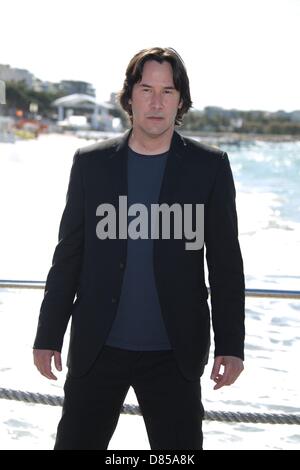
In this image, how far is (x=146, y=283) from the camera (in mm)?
2082

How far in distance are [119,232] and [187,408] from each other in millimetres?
471

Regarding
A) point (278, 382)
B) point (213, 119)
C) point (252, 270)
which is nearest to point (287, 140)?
point (213, 119)

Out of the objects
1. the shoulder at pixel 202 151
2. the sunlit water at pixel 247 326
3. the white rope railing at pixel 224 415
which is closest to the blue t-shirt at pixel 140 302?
the shoulder at pixel 202 151

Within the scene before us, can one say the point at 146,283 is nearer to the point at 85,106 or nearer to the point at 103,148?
the point at 103,148

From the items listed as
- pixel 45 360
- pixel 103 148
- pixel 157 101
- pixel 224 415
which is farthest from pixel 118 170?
pixel 224 415

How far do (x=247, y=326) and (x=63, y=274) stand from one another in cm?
921

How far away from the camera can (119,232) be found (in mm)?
2102

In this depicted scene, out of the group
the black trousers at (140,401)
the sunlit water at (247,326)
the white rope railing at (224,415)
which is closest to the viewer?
the black trousers at (140,401)

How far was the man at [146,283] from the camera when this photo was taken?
2062 millimetres

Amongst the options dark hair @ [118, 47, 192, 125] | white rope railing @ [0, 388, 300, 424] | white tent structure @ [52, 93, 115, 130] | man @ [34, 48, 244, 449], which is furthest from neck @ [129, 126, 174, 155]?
white tent structure @ [52, 93, 115, 130]

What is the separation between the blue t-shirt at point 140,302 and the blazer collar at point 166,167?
3 cm

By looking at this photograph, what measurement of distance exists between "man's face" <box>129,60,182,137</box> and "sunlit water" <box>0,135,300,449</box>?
3.97 m

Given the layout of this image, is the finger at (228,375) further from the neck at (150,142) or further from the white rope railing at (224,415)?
the neck at (150,142)
